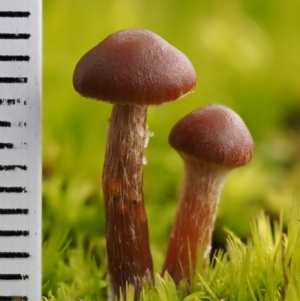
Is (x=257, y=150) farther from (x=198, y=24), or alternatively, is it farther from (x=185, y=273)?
(x=185, y=273)

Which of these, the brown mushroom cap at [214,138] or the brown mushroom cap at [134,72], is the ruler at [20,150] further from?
the brown mushroom cap at [214,138]

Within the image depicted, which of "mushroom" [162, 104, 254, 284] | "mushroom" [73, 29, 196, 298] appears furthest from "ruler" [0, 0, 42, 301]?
"mushroom" [162, 104, 254, 284]

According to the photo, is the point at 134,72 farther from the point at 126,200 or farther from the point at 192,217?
the point at 192,217

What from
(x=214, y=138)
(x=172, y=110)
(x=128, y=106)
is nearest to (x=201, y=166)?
(x=214, y=138)

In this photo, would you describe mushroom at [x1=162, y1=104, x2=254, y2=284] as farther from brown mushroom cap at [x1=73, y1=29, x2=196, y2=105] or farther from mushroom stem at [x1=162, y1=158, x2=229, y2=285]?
brown mushroom cap at [x1=73, y1=29, x2=196, y2=105]

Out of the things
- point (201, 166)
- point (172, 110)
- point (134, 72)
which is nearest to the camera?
point (134, 72)

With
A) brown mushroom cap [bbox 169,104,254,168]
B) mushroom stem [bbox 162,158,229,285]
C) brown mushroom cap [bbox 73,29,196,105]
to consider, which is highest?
brown mushroom cap [bbox 73,29,196,105]

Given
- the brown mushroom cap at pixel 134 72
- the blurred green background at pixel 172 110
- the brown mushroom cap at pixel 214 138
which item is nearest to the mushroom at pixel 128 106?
the brown mushroom cap at pixel 134 72
